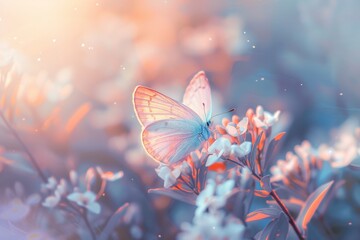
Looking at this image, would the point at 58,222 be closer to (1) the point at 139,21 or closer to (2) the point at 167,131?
(2) the point at 167,131

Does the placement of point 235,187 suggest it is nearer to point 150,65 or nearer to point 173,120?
point 173,120

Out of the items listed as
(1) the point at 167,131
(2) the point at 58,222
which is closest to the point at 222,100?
(1) the point at 167,131

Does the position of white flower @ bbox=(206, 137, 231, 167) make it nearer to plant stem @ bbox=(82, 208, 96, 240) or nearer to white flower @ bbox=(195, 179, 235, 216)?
white flower @ bbox=(195, 179, 235, 216)

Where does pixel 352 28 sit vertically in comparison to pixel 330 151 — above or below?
above

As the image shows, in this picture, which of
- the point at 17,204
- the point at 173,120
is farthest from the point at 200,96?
the point at 17,204

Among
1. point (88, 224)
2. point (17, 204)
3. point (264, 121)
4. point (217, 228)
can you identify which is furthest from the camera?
point (17, 204)
